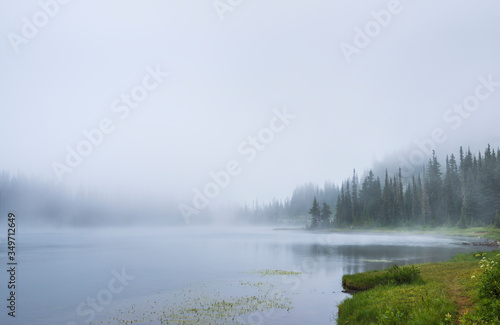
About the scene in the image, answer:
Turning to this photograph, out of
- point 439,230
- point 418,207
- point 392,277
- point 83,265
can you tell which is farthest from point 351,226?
point 392,277

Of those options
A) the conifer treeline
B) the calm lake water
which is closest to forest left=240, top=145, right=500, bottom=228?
the conifer treeline

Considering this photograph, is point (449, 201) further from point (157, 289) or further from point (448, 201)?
point (157, 289)

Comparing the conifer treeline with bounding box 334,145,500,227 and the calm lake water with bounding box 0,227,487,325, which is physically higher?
the conifer treeline with bounding box 334,145,500,227

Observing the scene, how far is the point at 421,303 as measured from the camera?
1623cm

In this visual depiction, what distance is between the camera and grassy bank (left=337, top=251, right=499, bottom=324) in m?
13.9

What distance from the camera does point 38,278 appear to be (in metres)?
40.3

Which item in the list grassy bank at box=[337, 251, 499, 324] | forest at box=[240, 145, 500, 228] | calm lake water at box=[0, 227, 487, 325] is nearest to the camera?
grassy bank at box=[337, 251, 499, 324]

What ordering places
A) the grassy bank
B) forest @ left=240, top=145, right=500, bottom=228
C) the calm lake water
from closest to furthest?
the grassy bank < the calm lake water < forest @ left=240, top=145, right=500, bottom=228

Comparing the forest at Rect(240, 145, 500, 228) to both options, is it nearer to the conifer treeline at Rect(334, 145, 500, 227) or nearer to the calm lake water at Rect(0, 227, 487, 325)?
the conifer treeline at Rect(334, 145, 500, 227)

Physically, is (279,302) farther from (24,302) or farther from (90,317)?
(24,302)

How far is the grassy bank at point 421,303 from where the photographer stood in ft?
45.6

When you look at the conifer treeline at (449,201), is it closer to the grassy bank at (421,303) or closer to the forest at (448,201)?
the forest at (448,201)

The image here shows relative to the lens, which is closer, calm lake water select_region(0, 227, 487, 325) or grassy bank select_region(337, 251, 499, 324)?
grassy bank select_region(337, 251, 499, 324)

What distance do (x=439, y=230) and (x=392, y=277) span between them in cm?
13867
